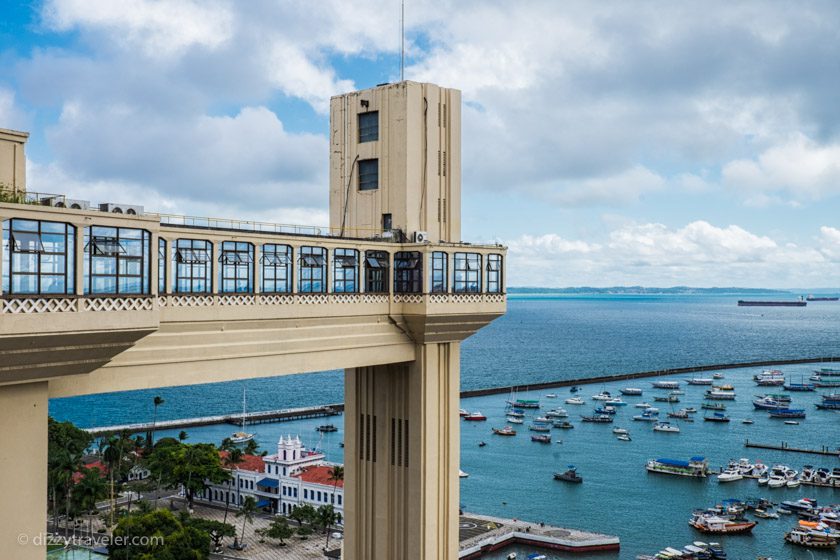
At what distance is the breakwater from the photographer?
5320 inches

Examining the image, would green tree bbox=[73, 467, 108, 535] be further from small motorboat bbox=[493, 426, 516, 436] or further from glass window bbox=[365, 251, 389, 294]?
small motorboat bbox=[493, 426, 516, 436]

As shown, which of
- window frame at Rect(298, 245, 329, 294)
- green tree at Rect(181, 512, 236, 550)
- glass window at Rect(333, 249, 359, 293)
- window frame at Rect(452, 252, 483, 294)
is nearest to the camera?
window frame at Rect(298, 245, 329, 294)

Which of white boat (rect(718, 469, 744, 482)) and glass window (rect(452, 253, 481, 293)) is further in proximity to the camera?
white boat (rect(718, 469, 744, 482))

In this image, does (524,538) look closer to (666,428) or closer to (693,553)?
(693,553)

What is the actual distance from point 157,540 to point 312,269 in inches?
1137

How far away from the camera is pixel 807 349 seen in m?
196

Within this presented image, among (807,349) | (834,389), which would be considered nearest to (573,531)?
(834,389)

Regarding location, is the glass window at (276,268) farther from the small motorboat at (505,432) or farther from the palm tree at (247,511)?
the small motorboat at (505,432)

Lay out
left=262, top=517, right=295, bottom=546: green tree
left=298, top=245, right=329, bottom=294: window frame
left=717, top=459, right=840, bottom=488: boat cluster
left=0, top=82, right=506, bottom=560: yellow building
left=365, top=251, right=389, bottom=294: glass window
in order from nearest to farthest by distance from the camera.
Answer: left=0, top=82, right=506, bottom=560: yellow building
left=298, top=245, right=329, bottom=294: window frame
left=365, top=251, right=389, bottom=294: glass window
left=262, top=517, right=295, bottom=546: green tree
left=717, top=459, right=840, bottom=488: boat cluster

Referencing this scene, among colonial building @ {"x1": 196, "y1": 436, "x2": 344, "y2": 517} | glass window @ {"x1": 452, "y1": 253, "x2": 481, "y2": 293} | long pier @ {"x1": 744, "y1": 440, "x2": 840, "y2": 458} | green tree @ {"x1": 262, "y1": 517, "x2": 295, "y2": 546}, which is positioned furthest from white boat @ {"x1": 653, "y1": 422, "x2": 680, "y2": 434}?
glass window @ {"x1": 452, "y1": 253, "x2": 481, "y2": 293}

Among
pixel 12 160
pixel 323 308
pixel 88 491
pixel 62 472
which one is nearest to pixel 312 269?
pixel 323 308

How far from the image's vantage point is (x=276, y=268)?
16.9m

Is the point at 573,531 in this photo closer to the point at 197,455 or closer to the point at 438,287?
the point at 197,455

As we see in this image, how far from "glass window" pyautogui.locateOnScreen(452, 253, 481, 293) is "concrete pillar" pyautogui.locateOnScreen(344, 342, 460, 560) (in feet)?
5.42
